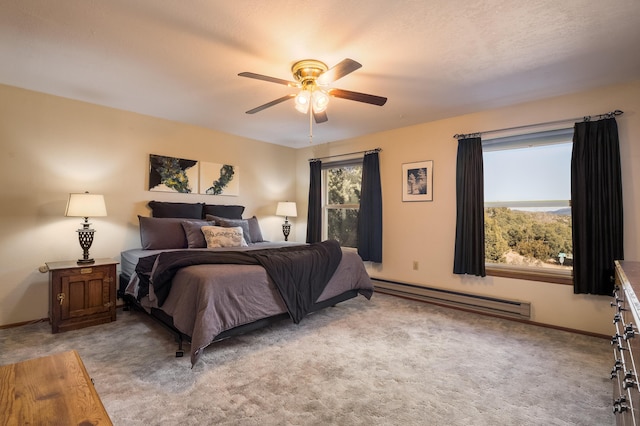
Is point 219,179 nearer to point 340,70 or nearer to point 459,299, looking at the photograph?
point 340,70

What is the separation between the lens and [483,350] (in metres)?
2.55

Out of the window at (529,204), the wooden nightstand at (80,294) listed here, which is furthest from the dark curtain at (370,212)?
the wooden nightstand at (80,294)

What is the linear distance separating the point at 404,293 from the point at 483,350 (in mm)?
1615

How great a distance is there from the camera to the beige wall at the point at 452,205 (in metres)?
2.80

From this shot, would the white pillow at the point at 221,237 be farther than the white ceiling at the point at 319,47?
Yes

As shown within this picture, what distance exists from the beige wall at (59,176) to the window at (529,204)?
13.0 ft

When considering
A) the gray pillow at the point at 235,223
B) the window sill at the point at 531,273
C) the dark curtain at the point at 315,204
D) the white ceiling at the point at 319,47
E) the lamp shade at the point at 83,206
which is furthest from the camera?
the dark curtain at the point at 315,204

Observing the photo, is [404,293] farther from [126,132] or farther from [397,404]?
[126,132]

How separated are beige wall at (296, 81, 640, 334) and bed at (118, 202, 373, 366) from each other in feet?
3.21

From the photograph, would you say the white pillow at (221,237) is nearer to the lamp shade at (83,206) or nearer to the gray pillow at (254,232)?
the gray pillow at (254,232)

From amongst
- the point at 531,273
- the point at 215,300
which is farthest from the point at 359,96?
the point at 531,273

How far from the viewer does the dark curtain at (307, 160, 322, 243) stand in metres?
5.23

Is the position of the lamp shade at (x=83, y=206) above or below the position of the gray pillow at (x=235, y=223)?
above

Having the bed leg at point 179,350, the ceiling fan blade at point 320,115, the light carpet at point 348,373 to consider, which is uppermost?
the ceiling fan blade at point 320,115
